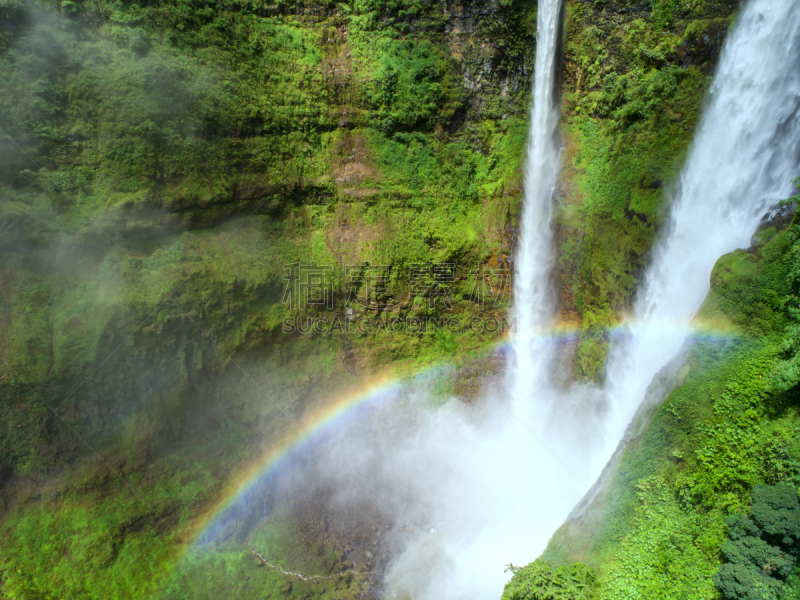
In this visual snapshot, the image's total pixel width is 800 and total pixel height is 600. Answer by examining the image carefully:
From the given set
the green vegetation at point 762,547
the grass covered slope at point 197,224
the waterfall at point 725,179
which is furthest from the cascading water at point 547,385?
the green vegetation at point 762,547

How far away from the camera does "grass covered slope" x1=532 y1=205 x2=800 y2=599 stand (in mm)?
6969

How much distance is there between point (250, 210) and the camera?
13.8 meters

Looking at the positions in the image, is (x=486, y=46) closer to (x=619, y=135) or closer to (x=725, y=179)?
(x=619, y=135)

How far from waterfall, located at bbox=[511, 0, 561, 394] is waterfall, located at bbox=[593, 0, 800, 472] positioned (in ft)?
11.6

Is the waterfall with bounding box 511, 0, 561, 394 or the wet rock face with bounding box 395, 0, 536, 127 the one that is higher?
the wet rock face with bounding box 395, 0, 536, 127

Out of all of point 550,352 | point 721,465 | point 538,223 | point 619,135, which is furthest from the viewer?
point 550,352

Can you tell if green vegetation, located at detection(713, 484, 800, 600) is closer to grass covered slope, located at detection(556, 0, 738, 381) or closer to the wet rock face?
grass covered slope, located at detection(556, 0, 738, 381)

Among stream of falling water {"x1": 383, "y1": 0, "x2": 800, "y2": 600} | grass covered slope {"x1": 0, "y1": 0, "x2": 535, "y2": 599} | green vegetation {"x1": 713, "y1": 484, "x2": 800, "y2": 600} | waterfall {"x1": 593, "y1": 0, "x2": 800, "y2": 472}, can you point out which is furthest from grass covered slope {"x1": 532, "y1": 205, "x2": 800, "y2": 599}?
grass covered slope {"x1": 0, "y1": 0, "x2": 535, "y2": 599}

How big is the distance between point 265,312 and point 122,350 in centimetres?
390

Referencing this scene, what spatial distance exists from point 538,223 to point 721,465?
28.3 ft

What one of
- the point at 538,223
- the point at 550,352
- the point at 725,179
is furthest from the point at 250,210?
the point at 725,179

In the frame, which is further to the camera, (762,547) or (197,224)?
(197,224)

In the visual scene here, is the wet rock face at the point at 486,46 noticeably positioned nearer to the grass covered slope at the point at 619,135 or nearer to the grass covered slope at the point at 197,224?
the grass covered slope at the point at 197,224

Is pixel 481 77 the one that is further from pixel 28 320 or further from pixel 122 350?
pixel 28 320
